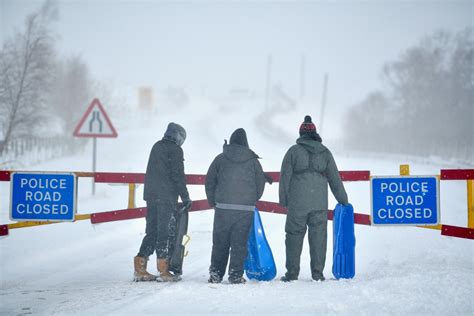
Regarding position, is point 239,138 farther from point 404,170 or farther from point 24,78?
point 24,78

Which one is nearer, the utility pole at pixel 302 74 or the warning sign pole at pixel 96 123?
the warning sign pole at pixel 96 123

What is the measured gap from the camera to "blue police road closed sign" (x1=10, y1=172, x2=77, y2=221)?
271 inches

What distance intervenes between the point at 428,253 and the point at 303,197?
2.86 meters

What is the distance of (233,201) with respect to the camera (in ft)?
20.2

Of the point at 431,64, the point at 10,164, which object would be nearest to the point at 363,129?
the point at 431,64

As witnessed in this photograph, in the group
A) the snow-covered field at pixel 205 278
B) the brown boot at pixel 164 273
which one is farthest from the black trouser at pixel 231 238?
the brown boot at pixel 164 273

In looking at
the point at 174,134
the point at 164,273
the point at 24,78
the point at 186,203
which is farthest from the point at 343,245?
the point at 24,78

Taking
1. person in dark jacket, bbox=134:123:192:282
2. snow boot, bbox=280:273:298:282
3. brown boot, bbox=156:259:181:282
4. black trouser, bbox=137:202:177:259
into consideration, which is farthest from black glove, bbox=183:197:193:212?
snow boot, bbox=280:273:298:282

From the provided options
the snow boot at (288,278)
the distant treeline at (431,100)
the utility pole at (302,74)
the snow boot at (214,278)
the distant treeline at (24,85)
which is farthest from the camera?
the utility pole at (302,74)

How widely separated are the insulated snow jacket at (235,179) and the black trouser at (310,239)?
1.91ft

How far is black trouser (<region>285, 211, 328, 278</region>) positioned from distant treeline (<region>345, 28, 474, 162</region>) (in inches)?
1366

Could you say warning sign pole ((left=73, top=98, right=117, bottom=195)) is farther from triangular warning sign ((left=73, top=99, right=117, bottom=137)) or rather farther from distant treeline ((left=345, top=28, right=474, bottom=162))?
distant treeline ((left=345, top=28, right=474, bottom=162))

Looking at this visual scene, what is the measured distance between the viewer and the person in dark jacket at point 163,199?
629 centimetres

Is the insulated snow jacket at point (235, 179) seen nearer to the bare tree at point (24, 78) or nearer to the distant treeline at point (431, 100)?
the bare tree at point (24, 78)
